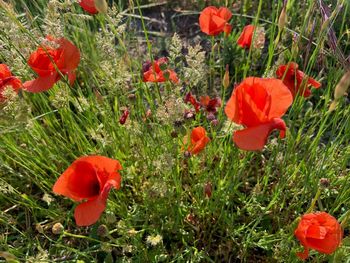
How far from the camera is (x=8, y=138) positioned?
1.51 meters

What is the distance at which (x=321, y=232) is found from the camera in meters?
1.03

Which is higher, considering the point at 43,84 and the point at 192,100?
the point at 43,84

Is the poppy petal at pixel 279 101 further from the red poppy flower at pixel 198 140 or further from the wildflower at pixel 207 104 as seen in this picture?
the wildflower at pixel 207 104

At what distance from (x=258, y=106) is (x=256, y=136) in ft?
0.29

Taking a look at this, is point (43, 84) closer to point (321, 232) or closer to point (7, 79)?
point (7, 79)

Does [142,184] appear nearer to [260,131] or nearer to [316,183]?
[316,183]

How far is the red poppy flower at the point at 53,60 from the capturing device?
3.83 ft

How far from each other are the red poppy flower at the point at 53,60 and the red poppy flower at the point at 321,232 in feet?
2.34

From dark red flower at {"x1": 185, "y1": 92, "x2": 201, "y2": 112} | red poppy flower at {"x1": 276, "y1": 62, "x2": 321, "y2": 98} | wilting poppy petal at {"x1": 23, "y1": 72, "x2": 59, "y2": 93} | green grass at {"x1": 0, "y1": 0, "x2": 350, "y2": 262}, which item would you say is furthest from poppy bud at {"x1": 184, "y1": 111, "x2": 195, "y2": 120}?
wilting poppy petal at {"x1": 23, "y1": 72, "x2": 59, "y2": 93}

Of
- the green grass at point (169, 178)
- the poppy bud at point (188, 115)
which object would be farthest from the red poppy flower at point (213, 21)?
the poppy bud at point (188, 115)

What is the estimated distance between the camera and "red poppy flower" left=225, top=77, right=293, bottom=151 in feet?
3.06

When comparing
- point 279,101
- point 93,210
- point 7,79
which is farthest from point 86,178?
point 279,101

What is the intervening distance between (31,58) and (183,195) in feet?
2.15

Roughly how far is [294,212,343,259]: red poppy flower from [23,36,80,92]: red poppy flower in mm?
714
